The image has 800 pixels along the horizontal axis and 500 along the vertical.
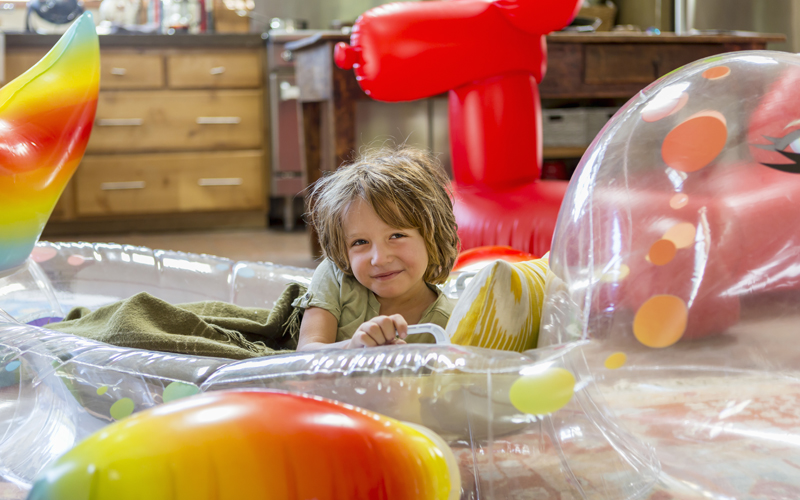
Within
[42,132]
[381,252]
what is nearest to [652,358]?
[381,252]

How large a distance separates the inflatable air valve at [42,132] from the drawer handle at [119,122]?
2235 mm

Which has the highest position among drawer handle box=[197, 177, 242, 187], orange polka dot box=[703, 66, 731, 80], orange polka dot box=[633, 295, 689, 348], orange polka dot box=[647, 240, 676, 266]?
orange polka dot box=[703, 66, 731, 80]

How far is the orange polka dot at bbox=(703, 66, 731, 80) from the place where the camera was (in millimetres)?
668

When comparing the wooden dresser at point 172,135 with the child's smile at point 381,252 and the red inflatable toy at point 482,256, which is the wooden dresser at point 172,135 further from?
the child's smile at point 381,252

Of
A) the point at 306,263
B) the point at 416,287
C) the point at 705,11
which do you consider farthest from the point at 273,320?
the point at 705,11

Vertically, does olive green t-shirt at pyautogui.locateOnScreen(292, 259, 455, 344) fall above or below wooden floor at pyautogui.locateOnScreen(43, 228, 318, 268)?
above

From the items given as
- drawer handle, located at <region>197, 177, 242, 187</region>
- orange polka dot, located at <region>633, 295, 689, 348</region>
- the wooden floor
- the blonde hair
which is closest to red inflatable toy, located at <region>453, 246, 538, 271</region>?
the blonde hair

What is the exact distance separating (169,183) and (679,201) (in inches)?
115

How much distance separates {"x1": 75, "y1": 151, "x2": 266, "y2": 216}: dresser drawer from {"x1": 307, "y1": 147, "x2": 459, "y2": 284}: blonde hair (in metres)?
2.43

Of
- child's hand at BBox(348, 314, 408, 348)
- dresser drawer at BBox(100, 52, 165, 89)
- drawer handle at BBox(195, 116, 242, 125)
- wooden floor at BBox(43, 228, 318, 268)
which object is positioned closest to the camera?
child's hand at BBox(348, 314, 408, 348)

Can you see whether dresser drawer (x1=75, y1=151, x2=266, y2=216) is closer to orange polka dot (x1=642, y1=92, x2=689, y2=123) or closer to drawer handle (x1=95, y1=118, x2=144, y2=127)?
drawer handle (x1=95, y1=118, x2=144, y2=127)

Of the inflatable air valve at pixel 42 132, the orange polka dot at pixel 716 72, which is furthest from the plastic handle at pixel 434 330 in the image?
the inflatable air valve at pixel 42 132

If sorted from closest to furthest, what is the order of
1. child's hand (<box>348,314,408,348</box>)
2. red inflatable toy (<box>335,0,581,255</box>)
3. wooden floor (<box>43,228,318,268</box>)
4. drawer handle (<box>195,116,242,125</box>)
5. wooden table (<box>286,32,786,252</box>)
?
1. child's hand (<box>348,314,408,348</box>)
2. red inflatable toy (<box>335,0,581,255</box>)
3. wooden table (<box>286,32,786,252</box>)
4. wooden floor (<box>43,228,318,268</box>)
5. drawer handle (<box>195,116,242,125</box>)

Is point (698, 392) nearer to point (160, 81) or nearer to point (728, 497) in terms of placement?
point (728, 497)
